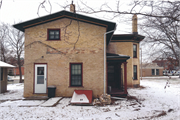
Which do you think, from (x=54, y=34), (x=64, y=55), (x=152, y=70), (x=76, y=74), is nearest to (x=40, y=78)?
(x=64, y=55)

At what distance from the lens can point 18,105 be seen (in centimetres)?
794

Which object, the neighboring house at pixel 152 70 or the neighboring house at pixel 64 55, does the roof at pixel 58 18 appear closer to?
the neighboring house at pixel 64 55

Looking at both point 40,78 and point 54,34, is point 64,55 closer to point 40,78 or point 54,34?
point 54,34

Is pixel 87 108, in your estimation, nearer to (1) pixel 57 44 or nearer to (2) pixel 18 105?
(2) pixel 18 105

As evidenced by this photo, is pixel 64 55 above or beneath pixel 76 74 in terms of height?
above

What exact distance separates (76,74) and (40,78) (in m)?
2.52

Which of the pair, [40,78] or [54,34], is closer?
[40,78]

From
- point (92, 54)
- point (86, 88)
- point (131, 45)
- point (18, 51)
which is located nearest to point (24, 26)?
point (92, 54)

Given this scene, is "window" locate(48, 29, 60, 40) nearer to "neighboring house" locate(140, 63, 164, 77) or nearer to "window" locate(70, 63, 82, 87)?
"window" locate(70, 63, 82, 87)

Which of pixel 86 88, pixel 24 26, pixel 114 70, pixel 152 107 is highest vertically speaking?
pixel 24 26

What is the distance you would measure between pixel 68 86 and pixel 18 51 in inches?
638

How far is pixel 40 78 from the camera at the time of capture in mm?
9930

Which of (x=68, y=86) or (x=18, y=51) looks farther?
(x=18, y=51)

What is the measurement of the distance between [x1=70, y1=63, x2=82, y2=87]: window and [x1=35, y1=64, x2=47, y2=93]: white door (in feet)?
6.13
